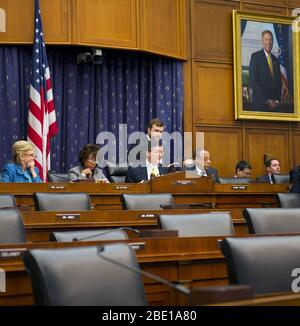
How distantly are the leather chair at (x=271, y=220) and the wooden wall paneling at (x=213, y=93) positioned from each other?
21.7 feet

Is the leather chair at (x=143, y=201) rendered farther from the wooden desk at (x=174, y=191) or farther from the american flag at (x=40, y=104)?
the american flag at (x=40, y=104)

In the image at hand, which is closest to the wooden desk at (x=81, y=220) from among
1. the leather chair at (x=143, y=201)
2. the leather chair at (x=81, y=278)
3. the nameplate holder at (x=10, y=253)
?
the leather chair at (x=143, y=201)

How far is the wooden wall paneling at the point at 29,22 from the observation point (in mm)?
9016

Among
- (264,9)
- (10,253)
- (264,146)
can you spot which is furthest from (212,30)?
(10,253)

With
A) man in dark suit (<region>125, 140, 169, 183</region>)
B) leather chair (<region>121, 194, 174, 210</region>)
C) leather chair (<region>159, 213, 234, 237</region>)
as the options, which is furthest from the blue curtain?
leather chair (<region>159, 213, 234, 237</region>)

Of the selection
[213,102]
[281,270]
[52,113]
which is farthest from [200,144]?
[281,270]

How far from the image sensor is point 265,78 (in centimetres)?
1103

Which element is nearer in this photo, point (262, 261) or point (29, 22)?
point (262, 261)

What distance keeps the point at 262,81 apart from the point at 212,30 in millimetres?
1206

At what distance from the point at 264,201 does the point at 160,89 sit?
143 inches

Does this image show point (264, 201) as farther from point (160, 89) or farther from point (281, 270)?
point (281, 270)

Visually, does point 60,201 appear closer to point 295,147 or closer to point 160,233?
point 160,233

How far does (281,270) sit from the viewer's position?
9.29ft

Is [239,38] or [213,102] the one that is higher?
[239,38]
